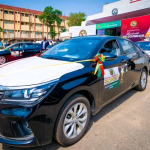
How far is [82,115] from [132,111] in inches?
58.2

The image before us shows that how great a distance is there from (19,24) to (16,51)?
43.3 meters

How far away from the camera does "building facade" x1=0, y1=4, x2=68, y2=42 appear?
46.7 m

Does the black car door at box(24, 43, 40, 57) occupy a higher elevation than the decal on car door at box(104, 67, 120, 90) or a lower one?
higher

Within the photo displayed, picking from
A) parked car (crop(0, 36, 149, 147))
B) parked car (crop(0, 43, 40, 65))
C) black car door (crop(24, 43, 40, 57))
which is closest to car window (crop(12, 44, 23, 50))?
parked car (crop(0, 43, 40, 65))

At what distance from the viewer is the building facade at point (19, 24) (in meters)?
46.7

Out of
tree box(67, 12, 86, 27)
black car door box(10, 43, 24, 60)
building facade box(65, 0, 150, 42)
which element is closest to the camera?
black car door box(10, 43, 24, 60)

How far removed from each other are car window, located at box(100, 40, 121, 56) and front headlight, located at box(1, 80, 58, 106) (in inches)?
63.0

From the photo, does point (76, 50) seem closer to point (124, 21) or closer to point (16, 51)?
point (16, 51)

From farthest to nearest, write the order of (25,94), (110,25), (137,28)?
(110,25) < (137,28) < (25,94)

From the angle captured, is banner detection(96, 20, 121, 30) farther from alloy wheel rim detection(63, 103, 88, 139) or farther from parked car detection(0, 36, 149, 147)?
alloy wheel rim detection(63, 103, 88, 139)

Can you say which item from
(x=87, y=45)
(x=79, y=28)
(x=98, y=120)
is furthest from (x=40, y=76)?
(x=79, y=28)

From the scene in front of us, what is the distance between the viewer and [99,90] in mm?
2529

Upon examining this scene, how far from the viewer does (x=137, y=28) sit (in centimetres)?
1368

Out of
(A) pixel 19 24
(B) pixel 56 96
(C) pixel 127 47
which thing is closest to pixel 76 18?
(A) pixel 19 24
